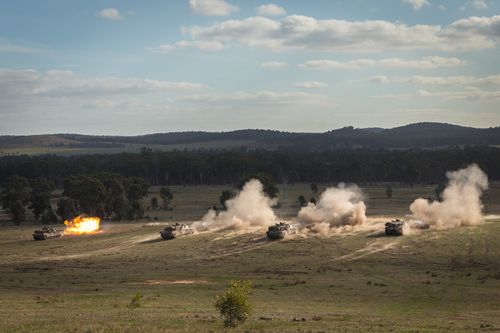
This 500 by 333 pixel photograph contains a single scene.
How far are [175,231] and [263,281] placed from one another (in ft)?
105

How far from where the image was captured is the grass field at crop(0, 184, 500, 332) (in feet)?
118

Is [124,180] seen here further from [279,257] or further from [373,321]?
[373,321]

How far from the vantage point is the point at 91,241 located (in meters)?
87.4

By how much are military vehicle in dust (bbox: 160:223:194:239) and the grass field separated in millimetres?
1581

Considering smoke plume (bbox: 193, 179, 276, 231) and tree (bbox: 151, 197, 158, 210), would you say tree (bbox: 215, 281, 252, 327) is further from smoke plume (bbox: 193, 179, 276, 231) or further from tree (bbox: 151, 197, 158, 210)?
tree (bbox: 151, 197, 158, 210)

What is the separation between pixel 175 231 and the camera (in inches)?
3346

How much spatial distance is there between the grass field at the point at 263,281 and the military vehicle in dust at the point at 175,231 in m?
1.58

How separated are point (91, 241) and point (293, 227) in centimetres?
2758

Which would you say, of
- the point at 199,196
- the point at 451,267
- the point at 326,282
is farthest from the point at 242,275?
the point at 199,196

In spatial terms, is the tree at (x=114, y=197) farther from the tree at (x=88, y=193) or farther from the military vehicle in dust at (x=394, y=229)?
the military vehicle in dust at (x=394, y=229)

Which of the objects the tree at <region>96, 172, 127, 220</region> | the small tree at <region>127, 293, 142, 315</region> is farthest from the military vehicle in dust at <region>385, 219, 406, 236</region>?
the tree at <region>96, 172, 127, 220</region>

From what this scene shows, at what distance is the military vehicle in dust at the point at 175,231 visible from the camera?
3312 inches

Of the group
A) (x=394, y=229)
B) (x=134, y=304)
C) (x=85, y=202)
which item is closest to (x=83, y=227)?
(x=85, y=202)

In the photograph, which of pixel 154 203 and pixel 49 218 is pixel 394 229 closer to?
pixel 49 218
